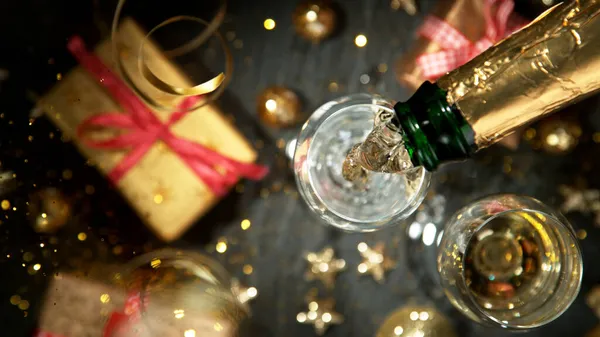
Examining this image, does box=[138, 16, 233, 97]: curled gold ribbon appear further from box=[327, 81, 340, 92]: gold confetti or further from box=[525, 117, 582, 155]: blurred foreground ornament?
box=[525, 117, 582, 155]: blurred foreground ornament

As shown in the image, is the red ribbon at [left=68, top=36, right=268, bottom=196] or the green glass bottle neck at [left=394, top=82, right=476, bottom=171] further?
the red ribbon at [left=68, top=36, right=268, bottom=196]

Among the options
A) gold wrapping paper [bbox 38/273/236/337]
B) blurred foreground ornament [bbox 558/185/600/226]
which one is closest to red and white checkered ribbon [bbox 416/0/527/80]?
blurred foreground ornament [bbox 558/185/600/226]

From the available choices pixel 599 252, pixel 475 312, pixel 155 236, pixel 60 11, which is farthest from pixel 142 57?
pixel 599 252

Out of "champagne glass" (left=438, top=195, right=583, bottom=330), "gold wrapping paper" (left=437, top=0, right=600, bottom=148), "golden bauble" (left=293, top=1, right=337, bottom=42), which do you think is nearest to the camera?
"gold wrapping paper" (left=437, top=0, right=600, bottom=148)

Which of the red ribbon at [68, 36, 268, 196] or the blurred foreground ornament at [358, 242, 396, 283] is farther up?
the red ribbon at [68, 36, 268, 196]

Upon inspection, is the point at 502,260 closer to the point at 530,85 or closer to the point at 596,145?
the point at 596,145

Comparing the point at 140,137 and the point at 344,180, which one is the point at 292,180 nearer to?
the point at 344,180
